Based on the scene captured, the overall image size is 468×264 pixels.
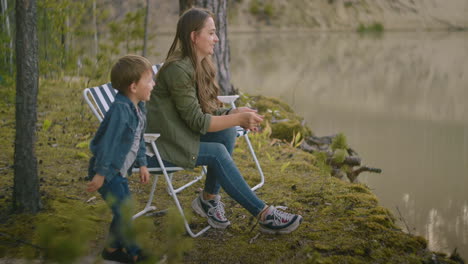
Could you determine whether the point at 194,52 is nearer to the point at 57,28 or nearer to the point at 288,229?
the point at 288,229

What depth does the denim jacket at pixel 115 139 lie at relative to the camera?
6.35 ft

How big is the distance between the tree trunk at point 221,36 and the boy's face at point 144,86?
278 centimetres

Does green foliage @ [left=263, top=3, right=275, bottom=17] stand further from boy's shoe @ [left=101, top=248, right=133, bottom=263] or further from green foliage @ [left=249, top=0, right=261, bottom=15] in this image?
boy's shoe @ [left=101, top=248, right=133, bottom=263]

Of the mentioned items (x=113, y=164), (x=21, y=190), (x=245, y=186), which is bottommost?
(x=21, y=190)

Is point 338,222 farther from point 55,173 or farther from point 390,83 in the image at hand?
point 390,83

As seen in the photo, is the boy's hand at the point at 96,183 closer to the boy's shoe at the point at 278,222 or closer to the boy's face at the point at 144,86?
the boy's face at the point at 144,86

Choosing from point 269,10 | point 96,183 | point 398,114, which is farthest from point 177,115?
point 269,10

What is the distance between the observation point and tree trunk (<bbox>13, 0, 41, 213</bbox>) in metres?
2.27

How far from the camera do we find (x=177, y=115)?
2436mm

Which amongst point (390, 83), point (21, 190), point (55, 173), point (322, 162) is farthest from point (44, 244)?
point (390, 83)

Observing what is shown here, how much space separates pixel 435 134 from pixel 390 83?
374 cm

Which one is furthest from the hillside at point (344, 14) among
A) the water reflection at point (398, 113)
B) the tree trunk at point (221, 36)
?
the tree trunk at point (221, 36)

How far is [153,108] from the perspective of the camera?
2.45m

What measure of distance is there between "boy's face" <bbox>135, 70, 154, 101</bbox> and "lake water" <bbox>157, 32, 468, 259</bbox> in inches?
71.9
